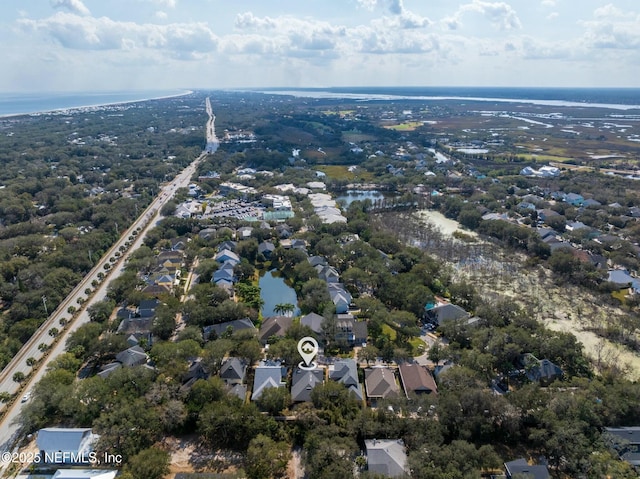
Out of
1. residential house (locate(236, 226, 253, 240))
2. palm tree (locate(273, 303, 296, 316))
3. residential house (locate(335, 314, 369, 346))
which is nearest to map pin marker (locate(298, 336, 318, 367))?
residential house (locate(335, 314, 369, 346))

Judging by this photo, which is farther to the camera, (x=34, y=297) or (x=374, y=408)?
(x=34, y=297)

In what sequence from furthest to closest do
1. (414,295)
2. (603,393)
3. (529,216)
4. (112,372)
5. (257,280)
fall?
1. (529,216)
2. (257,280)
3. (414,295)
4. (112,372)
5. (603,393)

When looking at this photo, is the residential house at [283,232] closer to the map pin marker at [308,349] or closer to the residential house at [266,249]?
the residential house at [266,249]

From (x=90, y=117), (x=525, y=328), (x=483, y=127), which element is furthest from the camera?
(x=90, y=117)

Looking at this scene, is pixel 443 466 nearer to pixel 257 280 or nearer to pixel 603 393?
pixel 603 393

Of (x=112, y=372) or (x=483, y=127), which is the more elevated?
(x=483, y=127)

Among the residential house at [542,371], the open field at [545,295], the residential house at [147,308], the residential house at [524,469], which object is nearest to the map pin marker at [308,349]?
the residential house at [524,469]

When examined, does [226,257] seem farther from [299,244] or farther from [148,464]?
[148,464]

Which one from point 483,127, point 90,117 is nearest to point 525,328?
point 483,127
